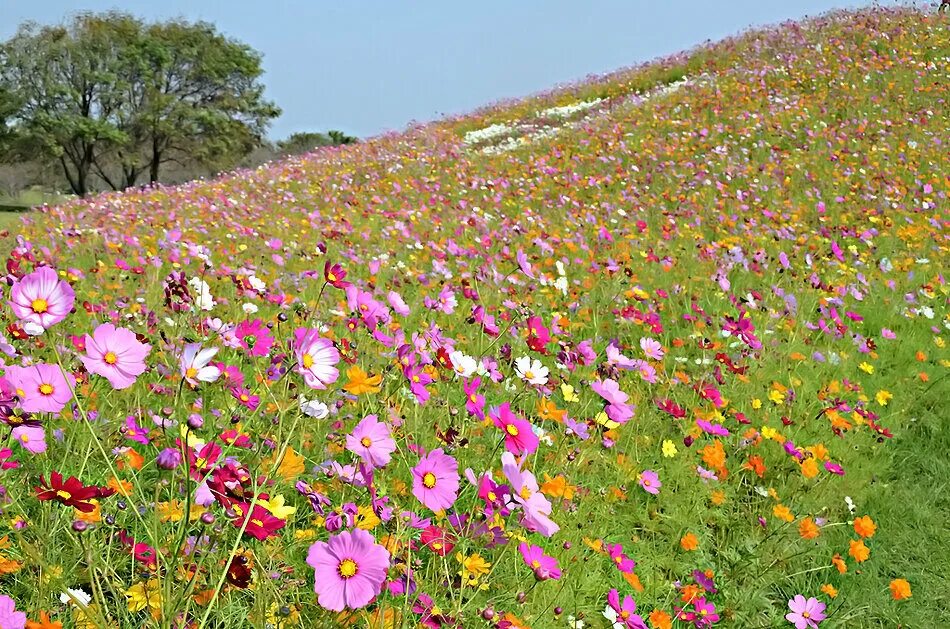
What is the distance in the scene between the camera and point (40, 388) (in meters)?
1.13

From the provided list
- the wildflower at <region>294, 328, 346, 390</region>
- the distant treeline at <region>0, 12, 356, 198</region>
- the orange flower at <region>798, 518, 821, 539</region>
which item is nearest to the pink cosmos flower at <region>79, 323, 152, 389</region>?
the wildflower at <region>294, 328, 346, 390</region>

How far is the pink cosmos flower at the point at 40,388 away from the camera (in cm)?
108

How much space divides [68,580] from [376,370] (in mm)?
1262

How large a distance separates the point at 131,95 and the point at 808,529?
30.5 m

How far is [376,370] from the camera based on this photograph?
2.53 meters

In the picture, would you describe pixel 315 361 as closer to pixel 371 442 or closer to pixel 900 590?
pixel 371 442

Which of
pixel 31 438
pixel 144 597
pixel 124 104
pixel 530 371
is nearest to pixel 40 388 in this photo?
pixel 31 438

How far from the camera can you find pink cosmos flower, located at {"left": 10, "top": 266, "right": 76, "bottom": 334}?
963 millimetres

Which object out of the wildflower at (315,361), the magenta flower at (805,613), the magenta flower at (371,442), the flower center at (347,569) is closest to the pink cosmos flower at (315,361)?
the wildflower at (315,361)

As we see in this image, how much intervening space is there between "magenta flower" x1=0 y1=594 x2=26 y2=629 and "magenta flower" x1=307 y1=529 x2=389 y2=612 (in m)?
0.42

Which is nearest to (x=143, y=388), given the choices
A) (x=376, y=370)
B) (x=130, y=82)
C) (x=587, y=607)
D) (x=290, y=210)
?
(x=376, y=370)

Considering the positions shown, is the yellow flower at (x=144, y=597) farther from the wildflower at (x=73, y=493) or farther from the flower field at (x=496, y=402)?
the wildflower at (x=73, y=493)

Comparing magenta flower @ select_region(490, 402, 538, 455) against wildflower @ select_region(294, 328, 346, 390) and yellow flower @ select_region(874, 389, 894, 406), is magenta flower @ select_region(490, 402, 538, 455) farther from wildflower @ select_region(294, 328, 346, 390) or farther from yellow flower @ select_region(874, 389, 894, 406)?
yellow flower @ select_region(874, 389, 894, 406)

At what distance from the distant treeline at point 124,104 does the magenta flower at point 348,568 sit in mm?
27659
